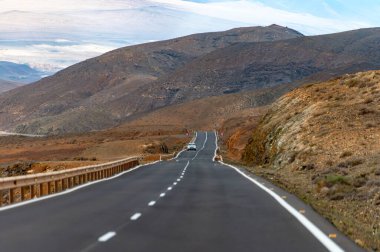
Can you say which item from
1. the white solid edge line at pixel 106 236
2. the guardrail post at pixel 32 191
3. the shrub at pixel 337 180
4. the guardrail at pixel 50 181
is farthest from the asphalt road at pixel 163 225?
the shrub at pixel 337 180

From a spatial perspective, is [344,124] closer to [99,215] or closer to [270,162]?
[270,162]

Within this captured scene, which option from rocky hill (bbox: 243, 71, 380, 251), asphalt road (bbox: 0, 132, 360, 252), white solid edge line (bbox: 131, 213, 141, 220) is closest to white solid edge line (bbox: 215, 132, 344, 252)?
asphalt road (bbox: 0, 132, 360, 252)

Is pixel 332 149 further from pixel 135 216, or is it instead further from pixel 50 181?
pixel 135 216

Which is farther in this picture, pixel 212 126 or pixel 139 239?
pixel 212 126

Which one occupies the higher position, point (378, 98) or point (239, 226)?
point (378, 98)

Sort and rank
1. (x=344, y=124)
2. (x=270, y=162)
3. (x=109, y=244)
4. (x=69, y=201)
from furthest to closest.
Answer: (x=270, y=162) → (x=344, y=124) → (x=69, y=201) → (x=109, y=244)

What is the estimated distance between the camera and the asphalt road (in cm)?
1073

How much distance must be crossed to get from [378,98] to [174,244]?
1642 inches

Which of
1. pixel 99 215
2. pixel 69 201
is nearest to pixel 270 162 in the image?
pixel 69 201

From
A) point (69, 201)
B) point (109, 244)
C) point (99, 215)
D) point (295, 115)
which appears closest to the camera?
point (109, 244)

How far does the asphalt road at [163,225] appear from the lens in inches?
422

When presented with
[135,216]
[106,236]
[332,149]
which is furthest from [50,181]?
[332,149]

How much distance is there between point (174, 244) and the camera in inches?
425

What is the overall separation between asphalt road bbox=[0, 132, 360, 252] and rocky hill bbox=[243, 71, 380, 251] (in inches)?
42.8
